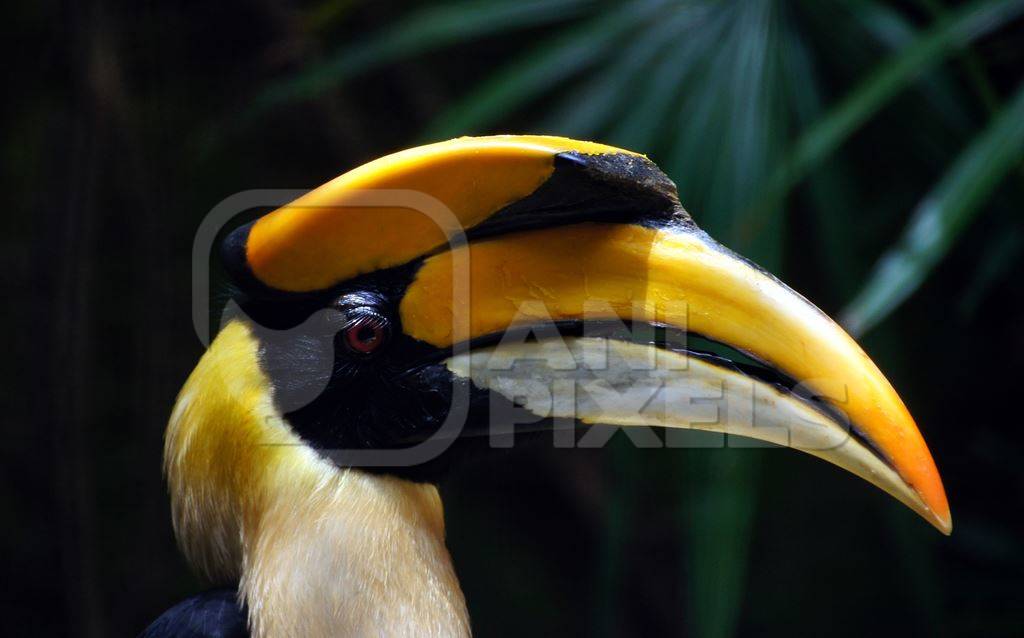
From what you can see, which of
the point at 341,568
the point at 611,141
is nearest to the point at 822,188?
the point at 611,141

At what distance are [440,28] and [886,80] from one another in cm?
84

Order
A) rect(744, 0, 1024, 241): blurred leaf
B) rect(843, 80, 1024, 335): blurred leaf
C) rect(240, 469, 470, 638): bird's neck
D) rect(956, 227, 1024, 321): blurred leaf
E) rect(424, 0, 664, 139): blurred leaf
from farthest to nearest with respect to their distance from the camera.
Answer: rect(956, 227, 1024, 321): blurred leaf → rect(424, 0, 664, 139): blurred leaf → rect(744, 0, 1024, 241): blurred leaf → rect(843, 80, 1024, 335): blurred leaf → rect(240, 469, 470, 638): bird's neck

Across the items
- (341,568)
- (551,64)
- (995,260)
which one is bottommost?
(341,568)

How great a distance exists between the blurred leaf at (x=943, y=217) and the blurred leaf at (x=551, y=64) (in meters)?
0.67

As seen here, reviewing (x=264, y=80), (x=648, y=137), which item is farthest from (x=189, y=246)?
(x=648, y=137)

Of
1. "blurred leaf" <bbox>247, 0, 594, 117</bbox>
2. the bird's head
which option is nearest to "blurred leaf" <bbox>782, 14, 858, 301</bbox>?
"blurred leaf" <bbox>247, 0, 594, 117</bbox>

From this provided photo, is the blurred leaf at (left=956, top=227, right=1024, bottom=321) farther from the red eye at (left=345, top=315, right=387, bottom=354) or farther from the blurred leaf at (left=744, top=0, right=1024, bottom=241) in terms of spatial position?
the red eye at (left=345, top=315, right=387, bottom=354)

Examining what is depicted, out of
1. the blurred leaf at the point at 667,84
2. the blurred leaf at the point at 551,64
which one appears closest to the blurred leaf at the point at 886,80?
the blurred leaf at the point at 667,84

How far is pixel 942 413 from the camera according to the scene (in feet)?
9.04

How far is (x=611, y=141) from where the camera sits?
6.49 feet

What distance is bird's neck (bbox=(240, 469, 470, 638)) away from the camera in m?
1.16

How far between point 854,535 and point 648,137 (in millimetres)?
1530

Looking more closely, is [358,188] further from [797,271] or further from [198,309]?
[797,271]

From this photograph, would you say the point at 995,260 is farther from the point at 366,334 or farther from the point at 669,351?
the point at 366,334
